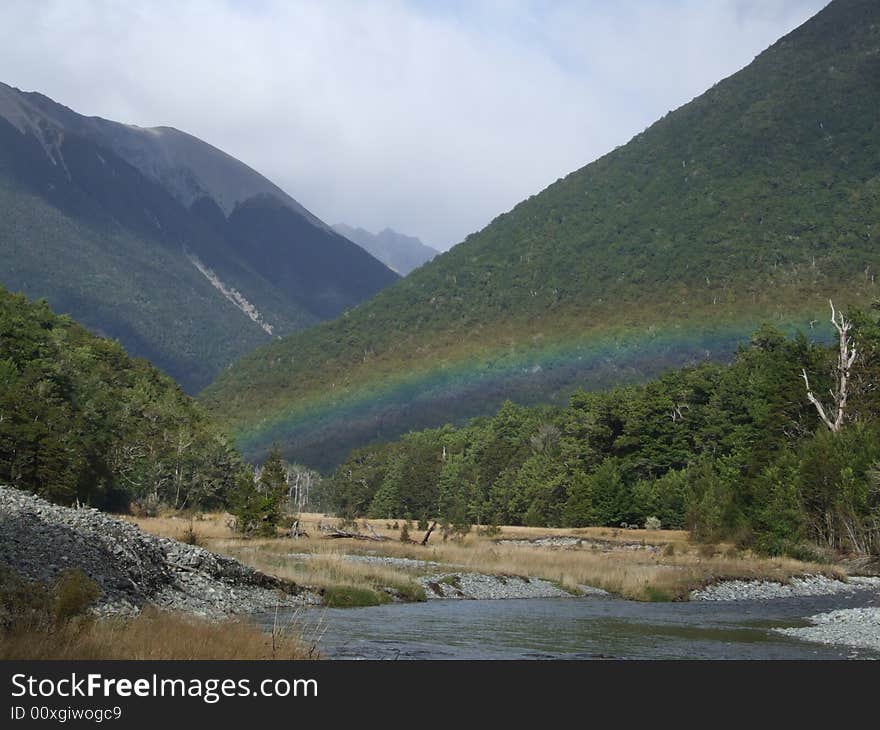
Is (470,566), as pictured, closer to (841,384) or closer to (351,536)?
(351,536)

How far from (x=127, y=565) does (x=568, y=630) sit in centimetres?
1197

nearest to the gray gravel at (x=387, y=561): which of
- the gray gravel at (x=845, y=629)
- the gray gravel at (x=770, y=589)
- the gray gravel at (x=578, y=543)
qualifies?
the gray gravel at (x=770, y=589)

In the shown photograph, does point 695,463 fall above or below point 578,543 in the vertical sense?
above

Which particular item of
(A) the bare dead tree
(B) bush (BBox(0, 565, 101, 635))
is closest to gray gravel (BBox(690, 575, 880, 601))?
(A) the bare dead tree

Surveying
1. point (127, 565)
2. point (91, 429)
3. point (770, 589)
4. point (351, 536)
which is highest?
point (91, 429)

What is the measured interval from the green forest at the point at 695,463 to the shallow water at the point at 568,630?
20.4 meters

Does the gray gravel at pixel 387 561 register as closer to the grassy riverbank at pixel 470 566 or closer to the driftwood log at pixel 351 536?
the grassy riverbank at pixel 470 566

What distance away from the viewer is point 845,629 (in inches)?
1016

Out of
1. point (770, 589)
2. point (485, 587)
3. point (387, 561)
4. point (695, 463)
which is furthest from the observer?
point (695, 463)

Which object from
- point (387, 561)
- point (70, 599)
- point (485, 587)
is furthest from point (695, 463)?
point (70, 599)

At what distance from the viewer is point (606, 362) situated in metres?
181

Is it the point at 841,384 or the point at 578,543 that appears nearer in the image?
the point at 841,384

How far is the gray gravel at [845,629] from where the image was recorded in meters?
23.5
